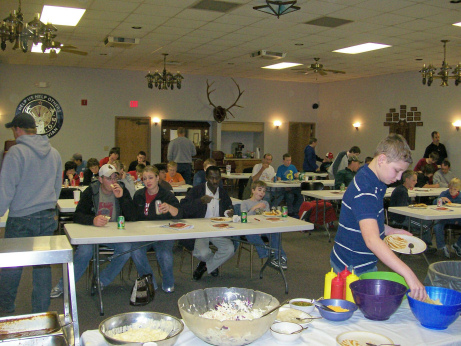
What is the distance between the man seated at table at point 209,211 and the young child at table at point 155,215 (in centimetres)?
24

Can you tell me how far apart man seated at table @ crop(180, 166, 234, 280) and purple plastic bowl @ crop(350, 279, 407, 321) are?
290 cm

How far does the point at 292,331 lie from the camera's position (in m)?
1.96

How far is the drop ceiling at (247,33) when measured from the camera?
21.8ft

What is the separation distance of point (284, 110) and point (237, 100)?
197 cm

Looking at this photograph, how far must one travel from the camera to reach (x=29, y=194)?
3.47 metres

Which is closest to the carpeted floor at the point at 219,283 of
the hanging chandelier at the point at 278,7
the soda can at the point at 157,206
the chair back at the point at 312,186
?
the soda can at the point at 157,206

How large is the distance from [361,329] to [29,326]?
4.76 ft

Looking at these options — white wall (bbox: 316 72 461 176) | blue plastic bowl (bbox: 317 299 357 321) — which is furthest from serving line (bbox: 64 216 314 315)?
white wall (bbox: 316 72 461 176)

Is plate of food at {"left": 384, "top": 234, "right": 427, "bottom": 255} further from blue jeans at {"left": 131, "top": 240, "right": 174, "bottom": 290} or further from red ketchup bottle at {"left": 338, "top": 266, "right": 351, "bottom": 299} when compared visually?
blue jeans at {"left": 131, "top": 240, "right": 174, "bottom": 290}

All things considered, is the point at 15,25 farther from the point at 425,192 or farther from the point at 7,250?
the point at 425,192

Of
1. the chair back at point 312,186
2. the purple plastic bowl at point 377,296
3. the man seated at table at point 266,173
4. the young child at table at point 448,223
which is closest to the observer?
the purple plastic bowl at point 377,296

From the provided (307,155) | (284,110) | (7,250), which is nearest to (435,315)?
(7,250)

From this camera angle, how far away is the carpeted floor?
4.29 meters

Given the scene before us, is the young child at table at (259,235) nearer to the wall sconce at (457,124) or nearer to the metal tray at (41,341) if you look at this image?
the metal tray at (41,341)
